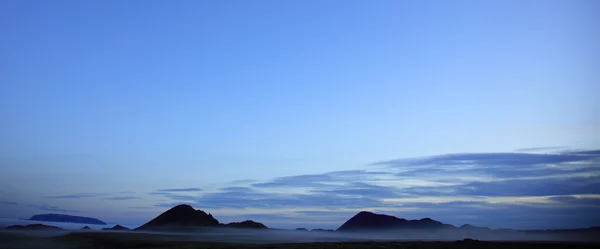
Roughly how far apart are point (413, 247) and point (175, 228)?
15631cm

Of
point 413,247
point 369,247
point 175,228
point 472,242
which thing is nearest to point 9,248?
point 369,247

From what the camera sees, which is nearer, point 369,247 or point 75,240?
point 369,247

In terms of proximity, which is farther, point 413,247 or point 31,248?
point 31,248

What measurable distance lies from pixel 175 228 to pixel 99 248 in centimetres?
13065

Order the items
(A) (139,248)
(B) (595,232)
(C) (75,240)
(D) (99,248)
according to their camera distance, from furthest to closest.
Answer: (B) (595,232), (C) (75,240), (D) (99,248), (A) (139,248)

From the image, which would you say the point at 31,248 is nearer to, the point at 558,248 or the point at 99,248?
the point at 99,248

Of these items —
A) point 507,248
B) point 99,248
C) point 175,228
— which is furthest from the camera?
point 175,228

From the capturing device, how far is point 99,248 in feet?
228

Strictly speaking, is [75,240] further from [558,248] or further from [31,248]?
[558,248]

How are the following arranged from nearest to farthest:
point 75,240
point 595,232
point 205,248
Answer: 1. point 205,248
2. point 75,240
3. point 595,232

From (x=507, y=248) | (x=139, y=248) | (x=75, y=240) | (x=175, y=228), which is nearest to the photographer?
(x=507, y=248)

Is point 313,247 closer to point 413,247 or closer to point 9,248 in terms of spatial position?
point 413,247

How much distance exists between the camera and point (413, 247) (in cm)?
5538

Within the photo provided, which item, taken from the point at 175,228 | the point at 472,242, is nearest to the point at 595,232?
A: the point at 472,242
